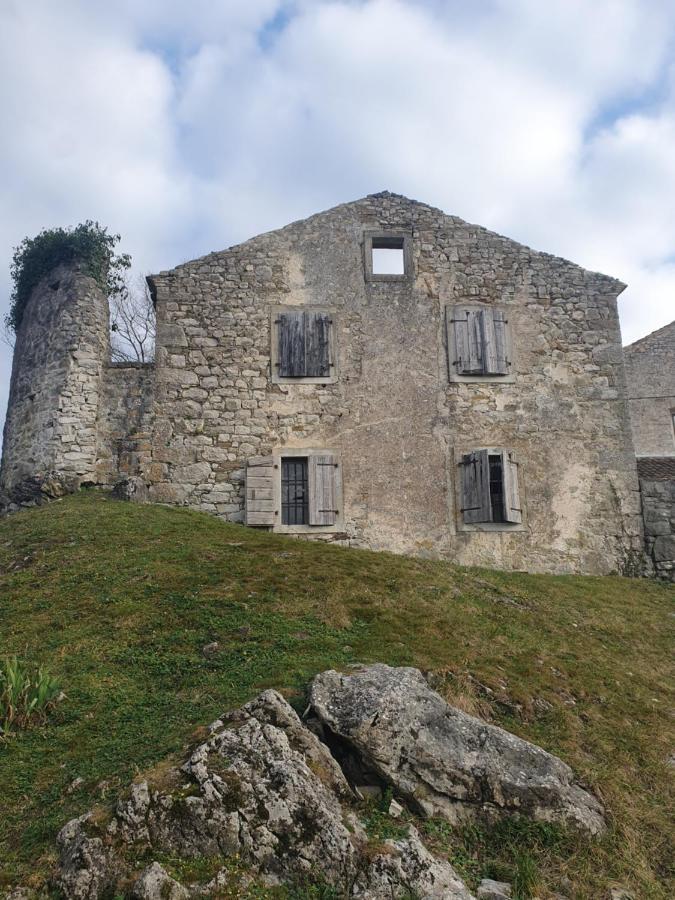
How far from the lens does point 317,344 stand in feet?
51.0

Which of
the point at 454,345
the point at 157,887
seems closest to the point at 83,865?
the point at 157,887

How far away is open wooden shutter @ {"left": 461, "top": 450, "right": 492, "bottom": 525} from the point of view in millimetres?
14719

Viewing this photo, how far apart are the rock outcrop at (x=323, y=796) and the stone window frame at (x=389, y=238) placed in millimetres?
10644

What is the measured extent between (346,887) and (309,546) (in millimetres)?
7583

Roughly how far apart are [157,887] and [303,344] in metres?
11.8

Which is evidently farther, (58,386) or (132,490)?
(58,386)

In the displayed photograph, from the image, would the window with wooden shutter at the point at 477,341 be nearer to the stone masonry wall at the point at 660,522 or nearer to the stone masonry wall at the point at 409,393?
the stone masonry wall at the point at 409,393

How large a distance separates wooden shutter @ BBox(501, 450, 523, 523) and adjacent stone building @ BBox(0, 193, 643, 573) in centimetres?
4

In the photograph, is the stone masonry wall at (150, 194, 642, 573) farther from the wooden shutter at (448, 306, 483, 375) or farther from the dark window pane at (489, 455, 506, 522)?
the dark window pane at (489, 455, 506, 522)

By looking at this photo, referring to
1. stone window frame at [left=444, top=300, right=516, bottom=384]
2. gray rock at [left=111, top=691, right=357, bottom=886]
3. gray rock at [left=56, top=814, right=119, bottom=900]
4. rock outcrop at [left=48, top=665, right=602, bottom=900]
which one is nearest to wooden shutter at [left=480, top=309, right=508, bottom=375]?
stone window frame at [left=444, top=300, right=516, bottom=384]

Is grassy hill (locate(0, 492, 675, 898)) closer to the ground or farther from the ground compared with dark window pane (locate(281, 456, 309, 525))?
closer to the ground

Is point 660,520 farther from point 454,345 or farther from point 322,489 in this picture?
point 322,489

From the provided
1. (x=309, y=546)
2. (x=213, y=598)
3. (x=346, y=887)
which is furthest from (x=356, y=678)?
(x=309, y=546)

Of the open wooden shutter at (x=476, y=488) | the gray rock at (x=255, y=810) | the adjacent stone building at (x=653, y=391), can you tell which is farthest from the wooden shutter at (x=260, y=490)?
the adjacent stone building at (x=653, y=391)
